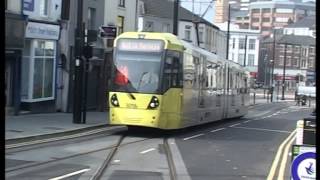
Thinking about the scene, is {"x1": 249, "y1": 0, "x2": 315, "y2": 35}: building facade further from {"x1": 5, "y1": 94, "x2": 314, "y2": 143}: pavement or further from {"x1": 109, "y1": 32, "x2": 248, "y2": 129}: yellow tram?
{"x1": 109, "y1": 32, "x2": 248, "y2": 129}: yellow tram

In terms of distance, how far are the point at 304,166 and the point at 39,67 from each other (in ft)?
73.0

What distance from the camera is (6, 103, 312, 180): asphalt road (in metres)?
12.1

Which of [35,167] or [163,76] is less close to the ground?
[163,76]

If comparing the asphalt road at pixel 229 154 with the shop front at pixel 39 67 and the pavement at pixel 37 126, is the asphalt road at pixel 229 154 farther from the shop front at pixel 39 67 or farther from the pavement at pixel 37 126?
the shop front at pixel 39 67

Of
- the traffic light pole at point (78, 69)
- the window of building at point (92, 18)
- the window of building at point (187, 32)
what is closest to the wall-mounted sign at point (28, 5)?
the traffic light pole at point (78, 69)

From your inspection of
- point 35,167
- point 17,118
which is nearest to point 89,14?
point 17,118

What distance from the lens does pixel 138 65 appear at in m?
20.6

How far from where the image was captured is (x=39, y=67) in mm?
28312

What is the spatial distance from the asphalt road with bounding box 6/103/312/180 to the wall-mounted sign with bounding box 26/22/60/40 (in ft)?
24.9

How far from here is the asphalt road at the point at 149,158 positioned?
39.7 ft

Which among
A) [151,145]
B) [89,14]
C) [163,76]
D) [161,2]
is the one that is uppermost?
[161,2]

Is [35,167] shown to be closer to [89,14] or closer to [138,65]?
[138,65]

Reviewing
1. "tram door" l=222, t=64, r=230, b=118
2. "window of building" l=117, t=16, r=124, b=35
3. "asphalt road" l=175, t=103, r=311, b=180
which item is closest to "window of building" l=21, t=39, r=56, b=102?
"asphalt road" l=175, t=103, r=311, b=180
